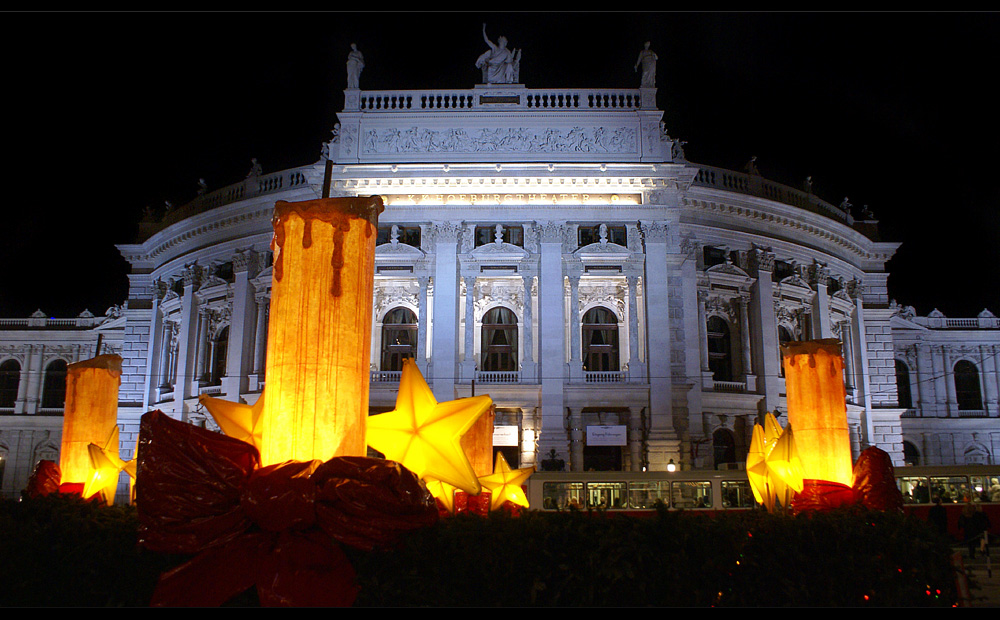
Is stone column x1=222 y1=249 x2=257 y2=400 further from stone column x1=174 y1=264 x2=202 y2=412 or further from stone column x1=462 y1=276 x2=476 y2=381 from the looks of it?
stone column x1=462 y1=276 x2=476 y2=381

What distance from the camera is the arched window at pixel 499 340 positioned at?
113 feet

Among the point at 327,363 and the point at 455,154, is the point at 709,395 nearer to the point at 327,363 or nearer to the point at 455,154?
the point at 455,154

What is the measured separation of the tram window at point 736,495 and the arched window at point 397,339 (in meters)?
15.9

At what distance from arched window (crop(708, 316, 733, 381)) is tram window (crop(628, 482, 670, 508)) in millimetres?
13361

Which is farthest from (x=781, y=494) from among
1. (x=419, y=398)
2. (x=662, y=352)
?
(x=662, y=352)

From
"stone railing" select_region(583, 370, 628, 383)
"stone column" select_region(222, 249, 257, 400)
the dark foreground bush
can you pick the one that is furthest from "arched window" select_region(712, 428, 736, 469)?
the dark foreground bush

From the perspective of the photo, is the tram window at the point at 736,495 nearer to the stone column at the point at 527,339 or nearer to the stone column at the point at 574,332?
the stone column at the point at 574,332

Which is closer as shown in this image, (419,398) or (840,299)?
(419,398)

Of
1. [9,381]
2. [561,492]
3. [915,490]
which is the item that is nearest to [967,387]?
[915,490]

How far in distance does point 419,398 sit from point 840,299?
35972 millimetres

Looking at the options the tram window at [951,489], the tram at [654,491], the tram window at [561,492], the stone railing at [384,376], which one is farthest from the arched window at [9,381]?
the tram window at [951,489]

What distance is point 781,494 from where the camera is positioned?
1576cm

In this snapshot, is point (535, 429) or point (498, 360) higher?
point (498, 360)

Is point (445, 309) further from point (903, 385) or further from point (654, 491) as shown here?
point (903, 385)
